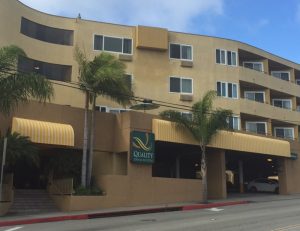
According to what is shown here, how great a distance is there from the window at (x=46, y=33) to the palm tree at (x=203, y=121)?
41.4ft

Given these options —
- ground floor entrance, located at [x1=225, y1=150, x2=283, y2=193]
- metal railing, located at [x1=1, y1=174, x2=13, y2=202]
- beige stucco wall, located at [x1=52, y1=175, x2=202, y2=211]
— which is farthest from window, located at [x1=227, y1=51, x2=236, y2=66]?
metal railing, located at [x1=1, y1=174, x2=13, y2=202]

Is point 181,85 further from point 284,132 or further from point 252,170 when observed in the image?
point 252,170

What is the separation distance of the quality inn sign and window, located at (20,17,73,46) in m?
13.3

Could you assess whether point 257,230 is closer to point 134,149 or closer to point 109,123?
point 134,149

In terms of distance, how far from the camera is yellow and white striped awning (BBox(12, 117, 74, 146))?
81.6ft

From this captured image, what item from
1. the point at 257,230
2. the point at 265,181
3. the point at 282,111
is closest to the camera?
the point at 257,230

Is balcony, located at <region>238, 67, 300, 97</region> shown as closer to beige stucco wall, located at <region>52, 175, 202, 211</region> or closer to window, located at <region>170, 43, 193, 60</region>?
window, located at <region>170, 43, 193, 60</region>

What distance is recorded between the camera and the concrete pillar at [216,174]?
3341 cm

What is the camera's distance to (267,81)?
158 feet

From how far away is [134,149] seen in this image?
28.0 m

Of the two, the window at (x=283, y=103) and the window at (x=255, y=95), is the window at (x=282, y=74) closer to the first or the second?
the window at (x=283, y=103)

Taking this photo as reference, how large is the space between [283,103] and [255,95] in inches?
214

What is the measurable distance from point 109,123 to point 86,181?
408cm

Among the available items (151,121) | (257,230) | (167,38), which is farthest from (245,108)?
(257,230)
